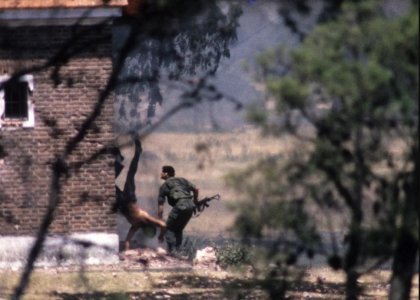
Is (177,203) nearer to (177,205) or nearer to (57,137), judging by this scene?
(177,205)

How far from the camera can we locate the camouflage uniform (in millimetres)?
21906

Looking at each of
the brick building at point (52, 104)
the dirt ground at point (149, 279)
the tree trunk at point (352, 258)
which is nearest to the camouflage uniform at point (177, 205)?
the dirt ground at point (149, 279)

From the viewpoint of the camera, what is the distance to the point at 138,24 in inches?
213

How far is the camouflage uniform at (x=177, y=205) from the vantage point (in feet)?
71.9

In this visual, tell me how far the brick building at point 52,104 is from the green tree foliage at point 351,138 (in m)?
0.82

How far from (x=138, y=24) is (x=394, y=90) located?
3.73 feet

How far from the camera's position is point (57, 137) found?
5996 millimetres

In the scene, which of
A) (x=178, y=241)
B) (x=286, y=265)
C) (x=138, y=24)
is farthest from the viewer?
(x=178, y=241)

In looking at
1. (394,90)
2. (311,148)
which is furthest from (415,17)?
(311,148)

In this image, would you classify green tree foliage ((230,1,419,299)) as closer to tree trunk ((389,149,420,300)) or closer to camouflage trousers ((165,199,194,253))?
tree trunk ((389,149,420,300))

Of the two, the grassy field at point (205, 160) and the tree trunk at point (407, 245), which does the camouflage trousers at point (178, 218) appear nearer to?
the grassy field at point (205, 160)

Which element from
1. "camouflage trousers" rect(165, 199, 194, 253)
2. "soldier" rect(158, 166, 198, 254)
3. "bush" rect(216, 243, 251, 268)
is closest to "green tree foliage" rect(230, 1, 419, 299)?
"bush" rect(216, 243, 251, 268)

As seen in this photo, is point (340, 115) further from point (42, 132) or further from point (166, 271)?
point (166, 271)

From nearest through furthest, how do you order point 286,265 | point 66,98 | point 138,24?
point 138,24
point 286,265
point 66,98
